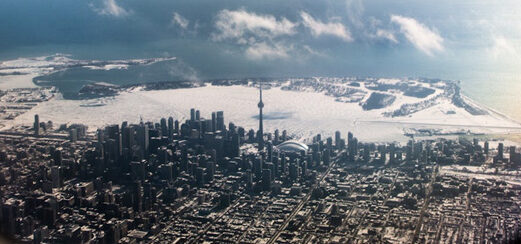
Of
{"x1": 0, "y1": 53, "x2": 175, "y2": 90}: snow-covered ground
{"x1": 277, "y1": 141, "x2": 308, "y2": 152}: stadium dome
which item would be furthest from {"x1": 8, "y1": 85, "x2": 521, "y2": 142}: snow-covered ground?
{"x1": 0, "y1": 53, "x2": 175, "y2": 90}: snow-covered ground

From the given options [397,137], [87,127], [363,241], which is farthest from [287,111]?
[363,241]

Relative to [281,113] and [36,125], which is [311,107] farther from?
[36,125]

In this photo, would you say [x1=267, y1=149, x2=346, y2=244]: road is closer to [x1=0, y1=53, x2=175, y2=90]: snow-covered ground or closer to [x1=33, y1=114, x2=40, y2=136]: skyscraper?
[x1=33, y1=114, x2=40, y2=136]: skyscraper

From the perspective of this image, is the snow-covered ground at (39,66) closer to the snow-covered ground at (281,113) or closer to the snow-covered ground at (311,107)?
the snow-covered ground at (311,107)

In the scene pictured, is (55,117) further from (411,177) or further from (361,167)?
(411,177)

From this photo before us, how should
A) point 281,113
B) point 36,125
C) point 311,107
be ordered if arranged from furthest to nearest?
point 311,107 < point 281,113 < point 36,125

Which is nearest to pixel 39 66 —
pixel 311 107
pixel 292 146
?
pixel 311 107
